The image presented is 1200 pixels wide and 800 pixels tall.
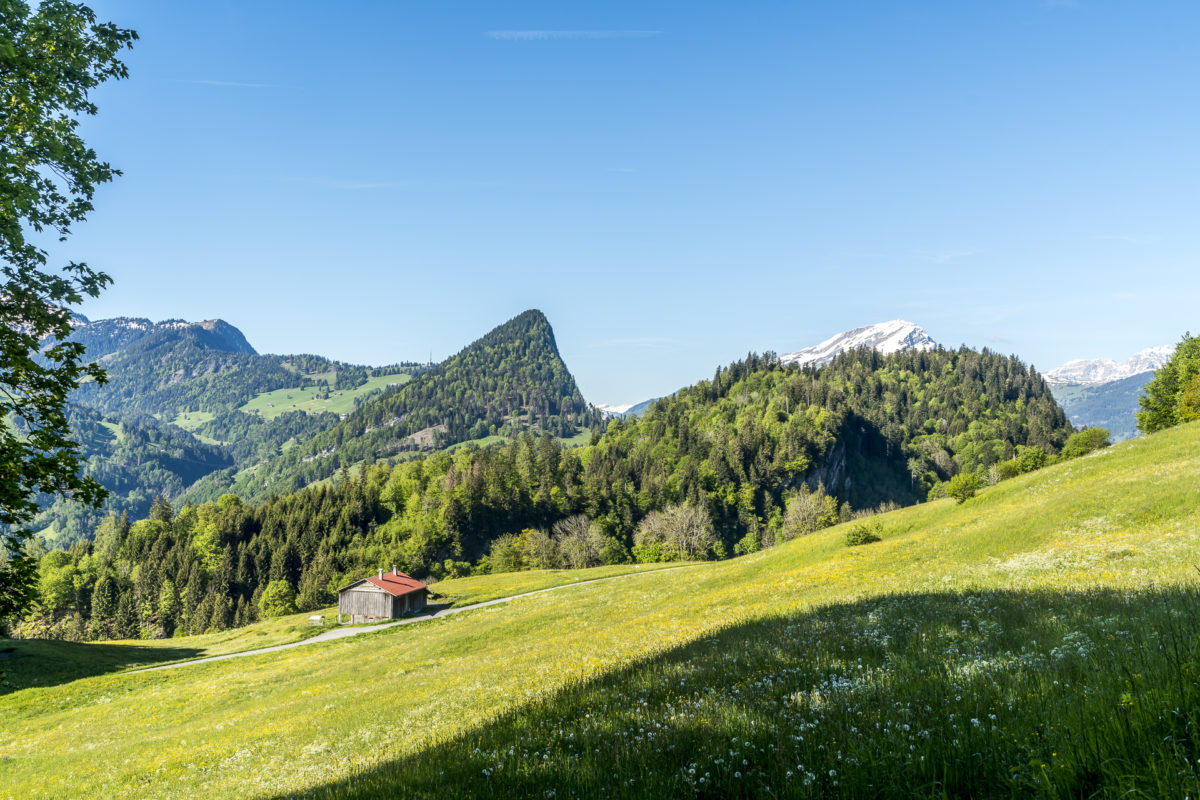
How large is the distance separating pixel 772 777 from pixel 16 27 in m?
21.7

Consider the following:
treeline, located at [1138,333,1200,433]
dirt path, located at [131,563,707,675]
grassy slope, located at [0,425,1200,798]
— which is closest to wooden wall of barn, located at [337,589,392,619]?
dirt path, located at [131,563,707,675]

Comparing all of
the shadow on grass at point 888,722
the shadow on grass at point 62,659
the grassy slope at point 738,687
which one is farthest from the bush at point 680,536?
the shadow on grass at point 888,722

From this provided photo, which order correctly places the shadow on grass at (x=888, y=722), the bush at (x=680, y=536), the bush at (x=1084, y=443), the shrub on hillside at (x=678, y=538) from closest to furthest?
1. the shadow on grass at (x=888, y=722)
2. the bush at (x=1084, y=443)
3. the bush at (x=680, y=536)
4. the shrub on hillside at (x=678, y=538)

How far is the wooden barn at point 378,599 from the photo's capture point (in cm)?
8256

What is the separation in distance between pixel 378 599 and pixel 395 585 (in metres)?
2.97

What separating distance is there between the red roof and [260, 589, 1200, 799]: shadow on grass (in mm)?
79949

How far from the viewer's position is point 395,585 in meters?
85.0

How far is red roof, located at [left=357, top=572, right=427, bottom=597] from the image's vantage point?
8285 cm

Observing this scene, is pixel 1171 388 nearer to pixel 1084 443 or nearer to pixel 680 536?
pixel 1084 443

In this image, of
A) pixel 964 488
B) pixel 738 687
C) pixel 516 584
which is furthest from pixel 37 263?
pixel 516 584

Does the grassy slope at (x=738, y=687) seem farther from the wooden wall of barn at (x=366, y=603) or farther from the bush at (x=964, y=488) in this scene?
the wooden wall of barn at (x=366, y=603)

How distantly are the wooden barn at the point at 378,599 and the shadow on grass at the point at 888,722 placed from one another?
80344 mm

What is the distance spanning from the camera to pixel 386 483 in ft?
605

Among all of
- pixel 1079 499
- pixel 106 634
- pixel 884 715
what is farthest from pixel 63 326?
pixel 106 634
